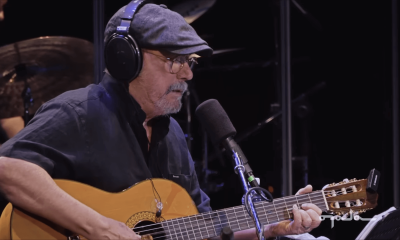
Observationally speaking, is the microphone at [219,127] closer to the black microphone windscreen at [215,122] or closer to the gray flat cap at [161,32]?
the black microphone windscreen at [215,122]

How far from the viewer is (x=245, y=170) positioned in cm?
188

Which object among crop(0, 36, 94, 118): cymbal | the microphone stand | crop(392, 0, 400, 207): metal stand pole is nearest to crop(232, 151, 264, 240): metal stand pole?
the microphone stand

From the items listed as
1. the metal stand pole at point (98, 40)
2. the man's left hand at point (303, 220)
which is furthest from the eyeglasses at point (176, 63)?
the metal stand pole at point (98, 40)

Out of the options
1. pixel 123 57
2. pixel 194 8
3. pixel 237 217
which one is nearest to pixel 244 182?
pixel 237 217

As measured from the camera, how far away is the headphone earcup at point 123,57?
2078mm

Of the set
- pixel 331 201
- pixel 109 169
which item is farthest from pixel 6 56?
pixel 331 201

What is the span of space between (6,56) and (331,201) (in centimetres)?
197

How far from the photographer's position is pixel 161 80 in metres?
2.23

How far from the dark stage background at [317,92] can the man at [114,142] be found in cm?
206

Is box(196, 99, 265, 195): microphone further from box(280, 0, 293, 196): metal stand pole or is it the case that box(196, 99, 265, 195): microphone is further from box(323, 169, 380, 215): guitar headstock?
box(280, 0, 293, 196): metal stand pole

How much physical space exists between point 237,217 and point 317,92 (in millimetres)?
2825

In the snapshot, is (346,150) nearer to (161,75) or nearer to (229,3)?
(229,3)

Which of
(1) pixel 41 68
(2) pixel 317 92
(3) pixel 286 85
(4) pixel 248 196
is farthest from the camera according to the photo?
(2) pixel 317 92

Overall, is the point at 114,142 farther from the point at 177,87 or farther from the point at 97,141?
the point at 177,87
